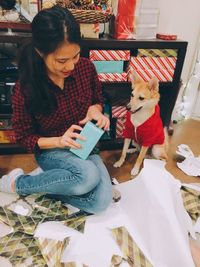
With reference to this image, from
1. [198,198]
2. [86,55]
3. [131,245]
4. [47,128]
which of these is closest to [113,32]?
[86,55]

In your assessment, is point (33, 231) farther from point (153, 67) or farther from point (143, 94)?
point (153, 67)

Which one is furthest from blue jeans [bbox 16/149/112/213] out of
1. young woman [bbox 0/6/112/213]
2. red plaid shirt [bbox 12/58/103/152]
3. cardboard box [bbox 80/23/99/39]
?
cardboard box [bbox 80/23/99/39]

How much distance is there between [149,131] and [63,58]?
753 mm

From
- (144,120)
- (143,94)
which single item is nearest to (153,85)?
(143,94)

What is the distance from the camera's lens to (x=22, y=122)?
3.68ft

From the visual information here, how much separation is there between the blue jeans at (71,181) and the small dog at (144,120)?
42cm

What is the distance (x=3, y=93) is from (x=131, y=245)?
3.48ft

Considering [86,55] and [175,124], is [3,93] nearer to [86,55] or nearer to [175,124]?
[86,55]

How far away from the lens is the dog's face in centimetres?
146

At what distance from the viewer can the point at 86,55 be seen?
1.51 metres

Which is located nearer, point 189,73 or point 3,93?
point 3,93

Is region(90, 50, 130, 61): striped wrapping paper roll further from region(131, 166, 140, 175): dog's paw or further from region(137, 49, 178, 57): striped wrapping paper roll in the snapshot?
region(131, 166, 140, 175): dog's paw

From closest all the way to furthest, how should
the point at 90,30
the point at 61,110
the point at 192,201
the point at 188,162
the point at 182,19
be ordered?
the point at 61,110 < the point at 192,201 < the point at 90,30 < the point at 188,162 < the point at 182,19

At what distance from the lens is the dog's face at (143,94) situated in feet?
4.80
